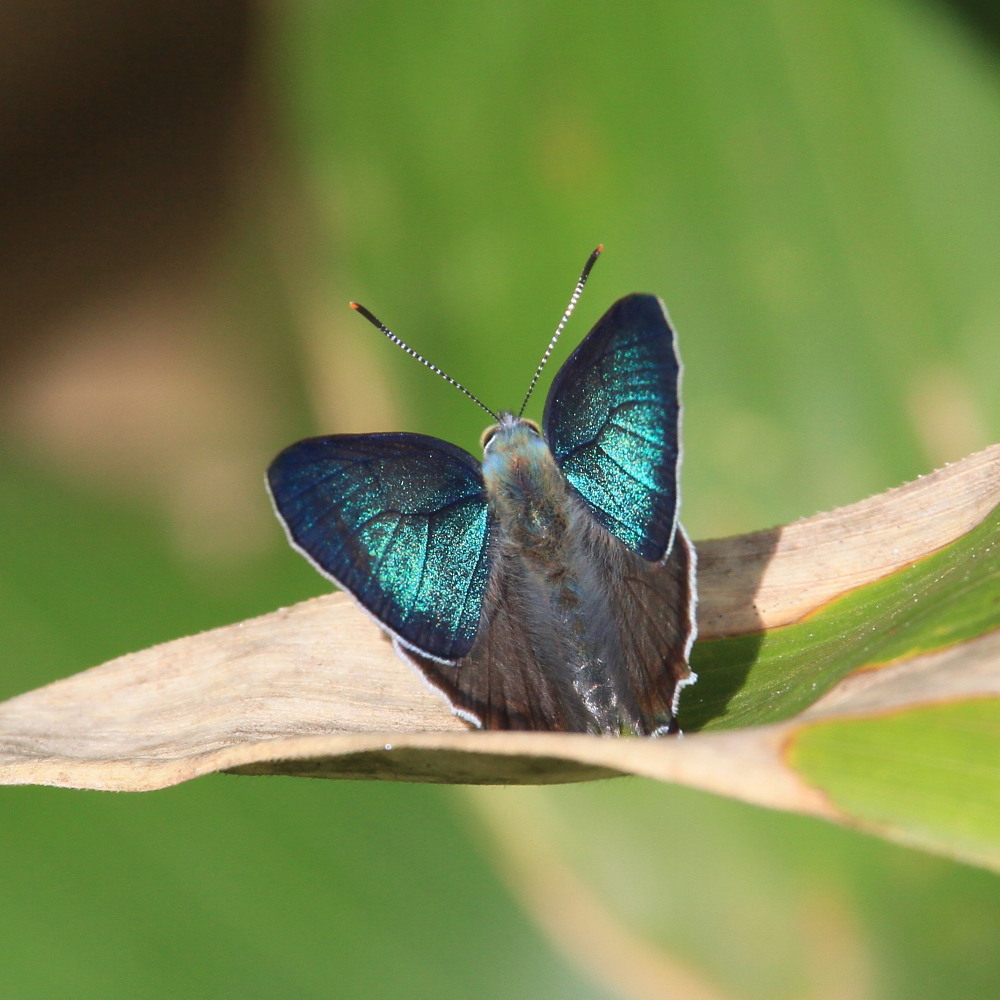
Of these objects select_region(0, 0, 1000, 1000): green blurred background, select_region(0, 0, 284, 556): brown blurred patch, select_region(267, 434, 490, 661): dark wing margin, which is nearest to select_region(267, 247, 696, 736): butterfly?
select_region(267, 434, 490, 661): dark wing margin

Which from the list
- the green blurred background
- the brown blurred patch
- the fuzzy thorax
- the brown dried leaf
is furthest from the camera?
the brown blurred patch

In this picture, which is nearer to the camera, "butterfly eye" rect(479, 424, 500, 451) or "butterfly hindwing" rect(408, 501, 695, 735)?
"butterfly hindwing" rect(408, 501, 695, 735)

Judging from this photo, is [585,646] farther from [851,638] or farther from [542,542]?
[851,638]

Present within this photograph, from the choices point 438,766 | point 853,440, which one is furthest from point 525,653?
point 853,440

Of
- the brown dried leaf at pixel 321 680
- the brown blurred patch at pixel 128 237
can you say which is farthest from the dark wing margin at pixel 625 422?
the brown blurred patch at pixel 128 237

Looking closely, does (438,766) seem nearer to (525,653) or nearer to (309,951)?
(525,653)

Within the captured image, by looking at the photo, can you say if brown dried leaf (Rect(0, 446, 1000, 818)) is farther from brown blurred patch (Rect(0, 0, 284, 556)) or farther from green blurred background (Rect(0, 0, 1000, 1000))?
brown blurred patch (Rect(0, 0, 284, 556))

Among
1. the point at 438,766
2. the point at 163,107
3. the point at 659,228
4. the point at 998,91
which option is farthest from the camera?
the point at 163,107
